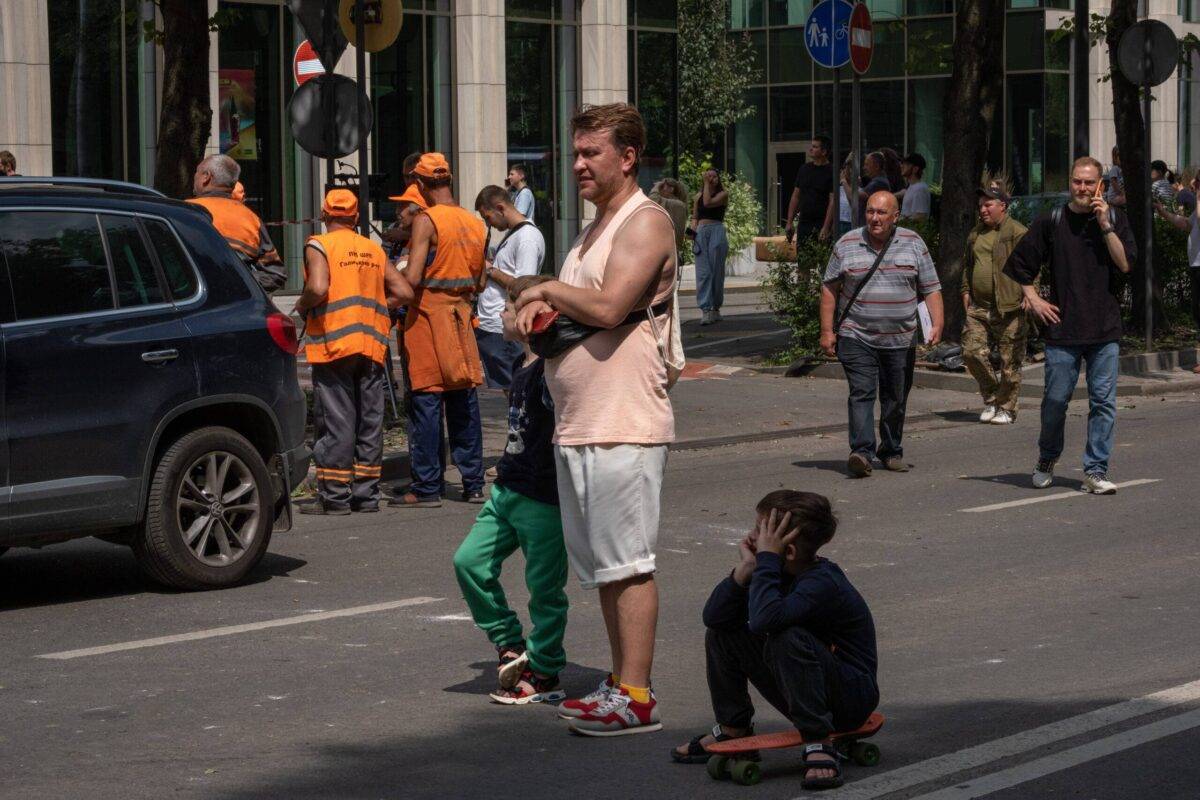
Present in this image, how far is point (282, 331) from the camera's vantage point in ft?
30.4

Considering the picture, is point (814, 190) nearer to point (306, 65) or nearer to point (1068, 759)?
point (306, 65)

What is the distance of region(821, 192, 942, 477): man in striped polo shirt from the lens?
12500 mm

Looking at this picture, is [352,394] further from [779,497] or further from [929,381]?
[929,381]

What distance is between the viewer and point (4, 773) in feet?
19.1

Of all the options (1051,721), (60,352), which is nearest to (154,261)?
(60,352)

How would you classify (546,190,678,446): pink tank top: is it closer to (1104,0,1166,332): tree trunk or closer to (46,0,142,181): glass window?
(1104,0,1166,332): tree trunk

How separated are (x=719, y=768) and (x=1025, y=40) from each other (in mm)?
39006

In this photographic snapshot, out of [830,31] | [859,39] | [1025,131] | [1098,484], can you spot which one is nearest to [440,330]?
[1098,484]

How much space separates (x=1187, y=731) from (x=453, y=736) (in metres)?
2.31

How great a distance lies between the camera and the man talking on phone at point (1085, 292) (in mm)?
11328

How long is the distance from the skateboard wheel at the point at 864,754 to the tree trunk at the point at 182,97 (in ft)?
30.0

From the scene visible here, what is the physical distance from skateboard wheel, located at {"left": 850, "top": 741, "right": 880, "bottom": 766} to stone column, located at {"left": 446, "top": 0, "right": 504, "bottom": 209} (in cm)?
2222

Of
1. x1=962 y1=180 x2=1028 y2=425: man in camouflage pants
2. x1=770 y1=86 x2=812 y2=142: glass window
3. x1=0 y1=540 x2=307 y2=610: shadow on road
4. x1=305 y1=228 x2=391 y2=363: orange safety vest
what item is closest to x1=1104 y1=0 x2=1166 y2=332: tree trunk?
x1=962 y1=180 x2=1028 y2=425: man in camouflage pants

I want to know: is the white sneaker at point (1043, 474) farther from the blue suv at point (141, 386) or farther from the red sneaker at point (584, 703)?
the red sneaker at point (584, 703)
